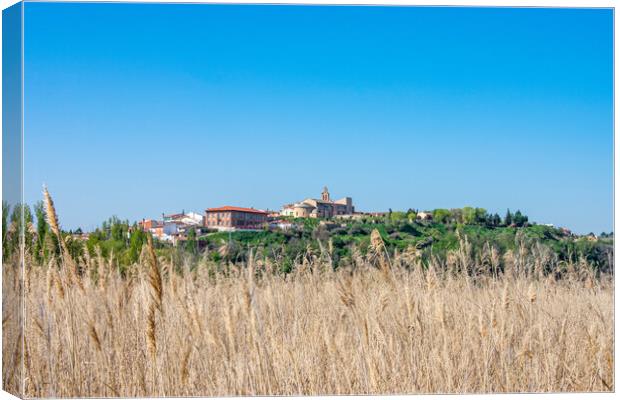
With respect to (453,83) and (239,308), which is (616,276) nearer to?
(453,83)

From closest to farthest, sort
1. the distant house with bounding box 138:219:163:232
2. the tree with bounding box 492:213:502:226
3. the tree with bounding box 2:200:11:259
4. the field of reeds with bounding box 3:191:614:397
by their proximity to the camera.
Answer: the field of reeds with bounding box 3:191:614:397 → the tree with bounding box 2:200:11:259 → the distant house with bounding box 138:219:163:232 → the tree with bounding box 492:213:502:226

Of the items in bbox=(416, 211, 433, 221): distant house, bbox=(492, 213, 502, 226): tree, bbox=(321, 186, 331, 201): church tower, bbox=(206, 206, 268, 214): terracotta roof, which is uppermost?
bbox=(321, 186, 331, 201): church tower

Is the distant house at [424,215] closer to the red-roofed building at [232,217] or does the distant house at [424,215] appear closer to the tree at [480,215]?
the tree at [480,215]

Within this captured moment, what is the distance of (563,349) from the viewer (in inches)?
166

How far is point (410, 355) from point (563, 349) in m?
0.86

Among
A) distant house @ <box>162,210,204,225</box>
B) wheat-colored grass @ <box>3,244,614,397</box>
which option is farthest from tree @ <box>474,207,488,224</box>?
distant house @ <box>162,210,204,225</box>

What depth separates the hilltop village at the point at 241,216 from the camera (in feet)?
14.7

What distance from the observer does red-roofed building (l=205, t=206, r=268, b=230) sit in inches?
176

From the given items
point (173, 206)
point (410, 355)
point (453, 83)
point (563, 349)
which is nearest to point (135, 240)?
point (173, 206)

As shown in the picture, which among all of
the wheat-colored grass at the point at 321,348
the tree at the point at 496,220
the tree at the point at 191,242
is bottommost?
the wheat-colored grass at the point at 321,348

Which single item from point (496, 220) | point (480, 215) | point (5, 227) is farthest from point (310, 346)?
point (5, 227)

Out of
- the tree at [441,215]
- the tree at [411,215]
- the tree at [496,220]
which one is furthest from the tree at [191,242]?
the tree at [496,220]

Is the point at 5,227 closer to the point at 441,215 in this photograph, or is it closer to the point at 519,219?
the point at 441,215

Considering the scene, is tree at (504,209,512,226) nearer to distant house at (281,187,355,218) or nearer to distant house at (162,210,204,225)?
distant house at (281,187,355,218)
